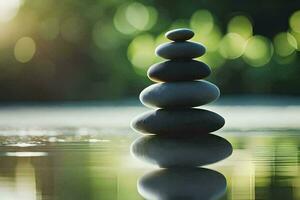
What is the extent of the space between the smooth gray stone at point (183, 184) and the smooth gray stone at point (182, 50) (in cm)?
72

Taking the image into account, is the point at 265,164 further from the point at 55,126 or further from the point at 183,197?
the point at 55,126

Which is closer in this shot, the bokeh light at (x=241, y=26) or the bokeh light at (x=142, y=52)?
the bokeh light at (x=142, y=52)

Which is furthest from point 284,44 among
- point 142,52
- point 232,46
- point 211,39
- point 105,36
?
point 105,36

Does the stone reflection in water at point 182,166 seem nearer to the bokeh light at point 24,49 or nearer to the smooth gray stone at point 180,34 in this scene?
the smooth gray stone at point 180,34

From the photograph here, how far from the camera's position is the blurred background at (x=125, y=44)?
9.12 m

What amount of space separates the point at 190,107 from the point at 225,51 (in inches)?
257

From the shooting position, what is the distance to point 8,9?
31.6 feet

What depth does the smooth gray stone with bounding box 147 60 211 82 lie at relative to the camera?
281 centimetres

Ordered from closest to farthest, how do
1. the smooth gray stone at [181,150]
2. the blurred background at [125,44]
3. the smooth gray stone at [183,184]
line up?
the smooth gray stone at [183,184]
the smooth gray stone at [181,150]
the blurred background at [125,44]

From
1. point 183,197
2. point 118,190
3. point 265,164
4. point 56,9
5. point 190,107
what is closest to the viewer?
point 183,197

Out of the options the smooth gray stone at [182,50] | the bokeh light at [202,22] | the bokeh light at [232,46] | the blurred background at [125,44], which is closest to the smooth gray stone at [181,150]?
the smooth gray stone at [182,50]

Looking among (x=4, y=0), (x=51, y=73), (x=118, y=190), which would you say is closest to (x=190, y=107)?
(x=118, y=190)

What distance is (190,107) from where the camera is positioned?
2.87 meters

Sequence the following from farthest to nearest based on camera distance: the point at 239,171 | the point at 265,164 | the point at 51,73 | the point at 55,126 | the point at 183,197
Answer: the point at 51,73 → the point at 55,126 → the point at 265,164 → the point at 239,171 → the point at 183,197
